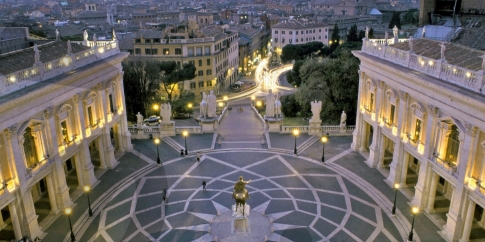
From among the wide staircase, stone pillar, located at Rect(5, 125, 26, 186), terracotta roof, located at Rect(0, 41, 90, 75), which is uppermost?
terracotta roof, located at Rect(0, 41, 90, 75)

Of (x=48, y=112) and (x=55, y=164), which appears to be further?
(x=55, y=164)

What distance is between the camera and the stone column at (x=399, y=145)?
30.4m

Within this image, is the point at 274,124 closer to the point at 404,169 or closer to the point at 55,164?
the point at 404,169

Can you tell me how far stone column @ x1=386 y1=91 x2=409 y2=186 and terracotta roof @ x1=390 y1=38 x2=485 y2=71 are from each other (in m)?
3.80

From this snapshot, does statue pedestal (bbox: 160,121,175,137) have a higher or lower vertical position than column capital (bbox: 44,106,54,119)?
lower

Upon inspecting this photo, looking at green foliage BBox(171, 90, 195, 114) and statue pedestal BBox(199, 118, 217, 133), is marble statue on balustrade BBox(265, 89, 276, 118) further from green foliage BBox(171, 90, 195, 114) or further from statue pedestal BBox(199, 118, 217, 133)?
green foliage BBox(171, 90, 195, 114)

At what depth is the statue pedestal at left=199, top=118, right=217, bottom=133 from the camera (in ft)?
149

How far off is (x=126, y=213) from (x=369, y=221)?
17754mm

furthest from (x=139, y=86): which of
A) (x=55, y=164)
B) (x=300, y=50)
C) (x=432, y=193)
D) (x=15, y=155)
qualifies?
Answer: (x=300, y=50)

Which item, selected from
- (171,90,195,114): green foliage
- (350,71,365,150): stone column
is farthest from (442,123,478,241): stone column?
(171,90,195,114): green foliage

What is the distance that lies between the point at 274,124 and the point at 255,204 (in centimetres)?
1674

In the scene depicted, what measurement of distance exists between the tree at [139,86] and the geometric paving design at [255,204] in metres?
19.5

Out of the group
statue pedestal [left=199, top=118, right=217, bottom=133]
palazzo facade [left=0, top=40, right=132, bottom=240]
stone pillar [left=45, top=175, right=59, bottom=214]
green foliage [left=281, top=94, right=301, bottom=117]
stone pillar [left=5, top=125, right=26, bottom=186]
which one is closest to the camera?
stone pillar [left=5, top=125, right=26, bottom=186]

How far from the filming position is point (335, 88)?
Result: 4856 cm
